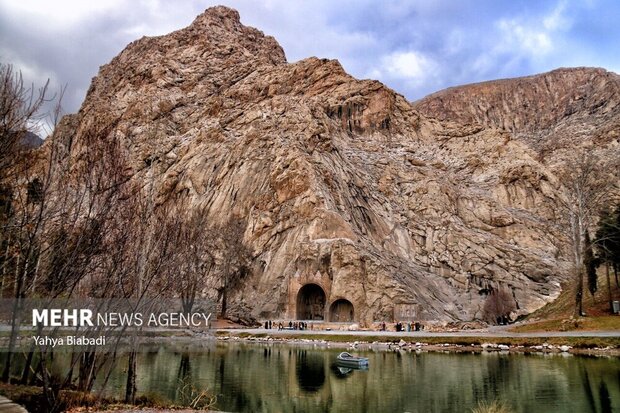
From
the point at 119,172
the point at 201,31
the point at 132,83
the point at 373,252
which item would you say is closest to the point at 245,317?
the point at 373,252

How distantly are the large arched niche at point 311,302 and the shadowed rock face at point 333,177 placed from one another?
237 cm

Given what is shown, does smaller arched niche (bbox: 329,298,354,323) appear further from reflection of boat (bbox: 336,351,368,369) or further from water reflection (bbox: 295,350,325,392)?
reflection of boat (bbox: 336,351,368,369)

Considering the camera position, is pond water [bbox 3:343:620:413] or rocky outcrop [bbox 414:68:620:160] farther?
rocky outcrop [bbox 414:68:620:160]

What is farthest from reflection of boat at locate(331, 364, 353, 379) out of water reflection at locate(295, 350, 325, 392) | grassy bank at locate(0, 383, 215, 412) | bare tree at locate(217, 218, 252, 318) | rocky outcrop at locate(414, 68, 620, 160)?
rocky outcrop at locate(414, 68, 620, 160)

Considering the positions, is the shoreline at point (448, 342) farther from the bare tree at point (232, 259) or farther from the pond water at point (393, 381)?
the bare tree at point (232, 259)

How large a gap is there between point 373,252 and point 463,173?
40020mm

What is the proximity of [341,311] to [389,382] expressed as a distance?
3909cm

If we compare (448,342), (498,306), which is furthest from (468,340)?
(498,306)

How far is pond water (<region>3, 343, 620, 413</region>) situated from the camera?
1961 centimetres

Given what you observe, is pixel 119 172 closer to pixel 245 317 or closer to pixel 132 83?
pixel 245 317

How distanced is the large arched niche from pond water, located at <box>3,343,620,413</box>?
31.0 meters

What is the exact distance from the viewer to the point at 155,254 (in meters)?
17.5

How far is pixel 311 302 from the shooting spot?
66.9 m

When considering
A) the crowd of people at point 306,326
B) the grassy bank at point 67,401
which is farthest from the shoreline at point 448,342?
the grassy bank at point 67,401
